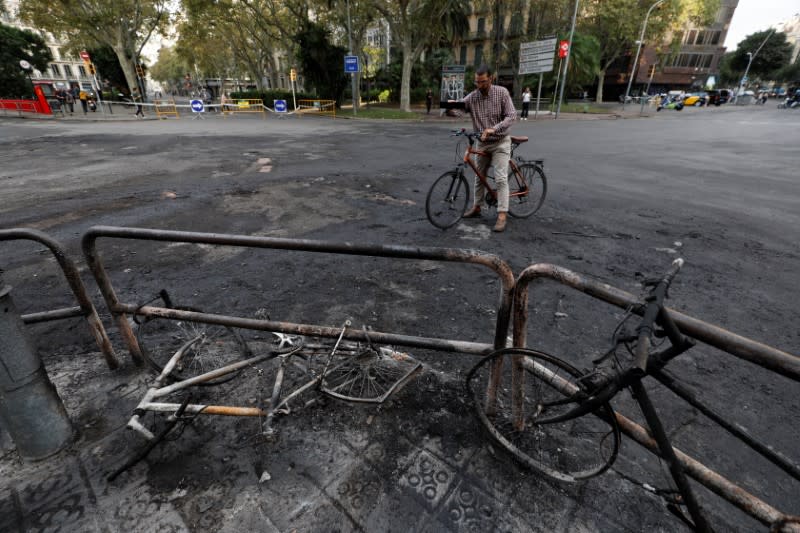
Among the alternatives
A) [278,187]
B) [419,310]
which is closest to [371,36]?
[278,187]

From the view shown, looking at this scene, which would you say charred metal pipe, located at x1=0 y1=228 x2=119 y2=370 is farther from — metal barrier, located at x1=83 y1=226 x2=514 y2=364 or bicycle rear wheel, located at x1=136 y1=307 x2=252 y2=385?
bicycle rear wheel, located at x1=136 y1=307 x2=252 y2=385

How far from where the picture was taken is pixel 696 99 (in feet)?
160

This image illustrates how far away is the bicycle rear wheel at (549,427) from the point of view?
1.91 m

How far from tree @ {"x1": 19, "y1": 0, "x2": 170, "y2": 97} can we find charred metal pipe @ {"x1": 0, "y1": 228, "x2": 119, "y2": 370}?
128ft

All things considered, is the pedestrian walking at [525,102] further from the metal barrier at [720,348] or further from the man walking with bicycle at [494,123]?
the metal barrier at [720,348]

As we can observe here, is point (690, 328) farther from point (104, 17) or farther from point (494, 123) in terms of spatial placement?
point (104, 17)

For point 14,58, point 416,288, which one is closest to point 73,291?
point 416,288

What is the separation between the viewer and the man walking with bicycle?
17.6 feet

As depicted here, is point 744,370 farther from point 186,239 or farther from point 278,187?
point 278,187

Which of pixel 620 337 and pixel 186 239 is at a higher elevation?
pixel 186 239

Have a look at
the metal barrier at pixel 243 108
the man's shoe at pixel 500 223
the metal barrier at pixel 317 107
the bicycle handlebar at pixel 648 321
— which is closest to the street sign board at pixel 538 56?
the metal barrier at pixel 317 107

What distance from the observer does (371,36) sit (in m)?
79.8

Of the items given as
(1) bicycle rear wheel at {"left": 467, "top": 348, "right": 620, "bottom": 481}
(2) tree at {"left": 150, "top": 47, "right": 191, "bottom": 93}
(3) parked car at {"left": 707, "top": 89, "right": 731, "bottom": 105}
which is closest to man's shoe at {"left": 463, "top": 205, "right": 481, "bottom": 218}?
(1) bicycle rear wheel at {"left": 467, "top": 348, "right": 620, "bottom": 481}

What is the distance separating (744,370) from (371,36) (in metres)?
91.3
